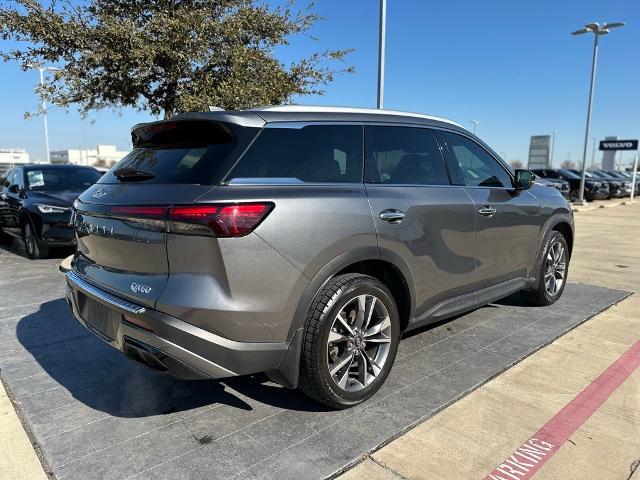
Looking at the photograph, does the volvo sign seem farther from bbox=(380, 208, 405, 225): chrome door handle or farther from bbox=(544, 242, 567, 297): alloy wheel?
bbox=(380, 208, 405, 225): chrome door handle

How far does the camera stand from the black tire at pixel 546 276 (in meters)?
4.83

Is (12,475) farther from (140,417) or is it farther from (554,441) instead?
(554,441)

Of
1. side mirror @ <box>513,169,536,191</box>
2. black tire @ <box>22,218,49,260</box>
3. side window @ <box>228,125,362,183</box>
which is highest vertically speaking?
side window @ <box>228,125,362,183</box>

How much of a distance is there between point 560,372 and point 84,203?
3.47 m

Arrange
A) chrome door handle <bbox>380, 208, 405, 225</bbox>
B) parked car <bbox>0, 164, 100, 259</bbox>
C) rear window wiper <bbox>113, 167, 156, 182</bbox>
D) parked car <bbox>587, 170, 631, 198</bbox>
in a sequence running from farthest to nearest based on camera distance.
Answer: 1. parked car <bbox>587, 170, 631, 198</bbox>
2. parked car <bbox>0, 164, 100, 259</bbox>
3. chrome door handle <bbox>380, 208, 405, 225</bbox>
4. rear window wiper <bbox>113, 167, 156, 182</bbox>

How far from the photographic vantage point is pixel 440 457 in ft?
8.15

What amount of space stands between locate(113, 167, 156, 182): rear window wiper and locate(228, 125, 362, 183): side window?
610 mm

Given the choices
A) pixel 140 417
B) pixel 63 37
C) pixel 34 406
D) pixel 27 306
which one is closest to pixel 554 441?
pixel 140 417

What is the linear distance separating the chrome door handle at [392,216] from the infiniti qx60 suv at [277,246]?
0.01 meters

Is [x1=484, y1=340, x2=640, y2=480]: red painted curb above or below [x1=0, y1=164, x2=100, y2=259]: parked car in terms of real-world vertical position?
below


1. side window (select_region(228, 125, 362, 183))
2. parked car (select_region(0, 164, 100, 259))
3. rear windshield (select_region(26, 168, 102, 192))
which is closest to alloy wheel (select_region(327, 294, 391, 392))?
side window (select_region(228, 125, 362, 183))

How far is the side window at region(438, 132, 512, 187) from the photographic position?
152 inches

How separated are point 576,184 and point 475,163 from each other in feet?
79.0

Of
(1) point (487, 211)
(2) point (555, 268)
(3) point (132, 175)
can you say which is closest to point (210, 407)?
(3) point (132, 175)
